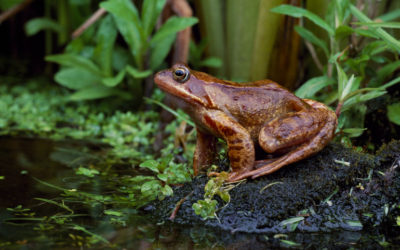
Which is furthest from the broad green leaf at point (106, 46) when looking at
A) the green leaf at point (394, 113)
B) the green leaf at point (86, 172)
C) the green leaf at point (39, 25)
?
the green leaf at point (394, 113)

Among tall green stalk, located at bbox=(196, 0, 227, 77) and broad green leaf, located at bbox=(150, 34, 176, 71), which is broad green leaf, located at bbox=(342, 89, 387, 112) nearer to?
tall green stalk, located at bbox=(196, 0, 227, 77)

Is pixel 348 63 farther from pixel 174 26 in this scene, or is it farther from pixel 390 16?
pixel 174 26

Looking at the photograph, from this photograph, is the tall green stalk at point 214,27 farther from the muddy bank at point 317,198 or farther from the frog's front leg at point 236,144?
the muddy bank at point 317,198

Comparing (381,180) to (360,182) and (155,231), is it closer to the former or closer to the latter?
(360,182)

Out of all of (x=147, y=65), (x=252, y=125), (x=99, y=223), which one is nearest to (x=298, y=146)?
(x=252, y=125)

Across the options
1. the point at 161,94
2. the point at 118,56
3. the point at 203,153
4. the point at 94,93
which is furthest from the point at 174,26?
the point at 203,153

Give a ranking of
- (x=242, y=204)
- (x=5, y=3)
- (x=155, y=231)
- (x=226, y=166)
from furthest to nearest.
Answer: (x=5, y=3) < (x=226, y=166) < (x=242, y=204) < (x=155, y=231)
